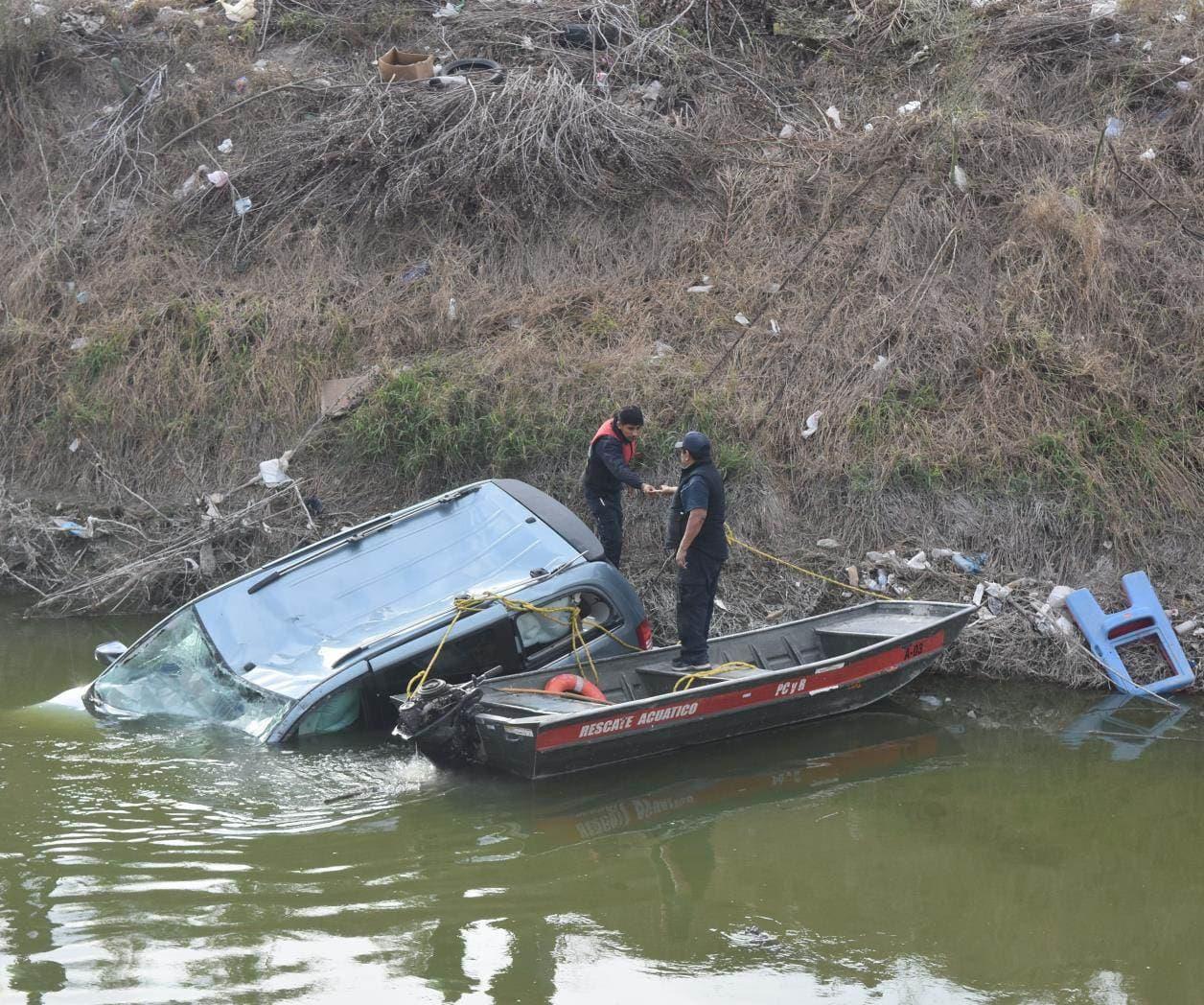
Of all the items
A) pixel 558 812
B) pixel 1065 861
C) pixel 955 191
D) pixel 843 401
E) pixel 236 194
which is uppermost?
pixel 236 194

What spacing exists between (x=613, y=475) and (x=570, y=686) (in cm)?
213

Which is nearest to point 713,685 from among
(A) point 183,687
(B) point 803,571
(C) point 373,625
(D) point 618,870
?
(D) point 618,870

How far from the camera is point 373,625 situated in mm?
8070

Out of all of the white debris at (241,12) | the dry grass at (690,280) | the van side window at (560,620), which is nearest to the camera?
the van side window at (560,620)

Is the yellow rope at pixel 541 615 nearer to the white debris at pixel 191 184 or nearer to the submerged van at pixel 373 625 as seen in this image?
the submerged van at pixel 373 625

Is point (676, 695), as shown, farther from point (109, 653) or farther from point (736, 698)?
point (109, 653)

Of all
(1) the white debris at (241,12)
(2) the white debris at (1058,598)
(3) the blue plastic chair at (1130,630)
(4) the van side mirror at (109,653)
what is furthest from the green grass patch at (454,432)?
(1) the white debris at (241,12)

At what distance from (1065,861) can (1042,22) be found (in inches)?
427

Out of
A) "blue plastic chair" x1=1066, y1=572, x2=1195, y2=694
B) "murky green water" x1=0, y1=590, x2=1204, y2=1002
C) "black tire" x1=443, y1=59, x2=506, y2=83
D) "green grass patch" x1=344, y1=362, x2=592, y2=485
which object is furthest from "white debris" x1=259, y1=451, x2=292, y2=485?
"blue plastic chair" x1=1066, y1=572, x2=1195, y2=694

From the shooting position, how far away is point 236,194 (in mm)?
14375

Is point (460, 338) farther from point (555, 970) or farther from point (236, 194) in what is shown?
point (555, 970)

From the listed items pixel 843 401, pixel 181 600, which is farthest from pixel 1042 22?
pixel 181 600

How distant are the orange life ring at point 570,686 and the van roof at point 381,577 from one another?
27.9 inches

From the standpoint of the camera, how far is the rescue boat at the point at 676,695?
23.5 ft
